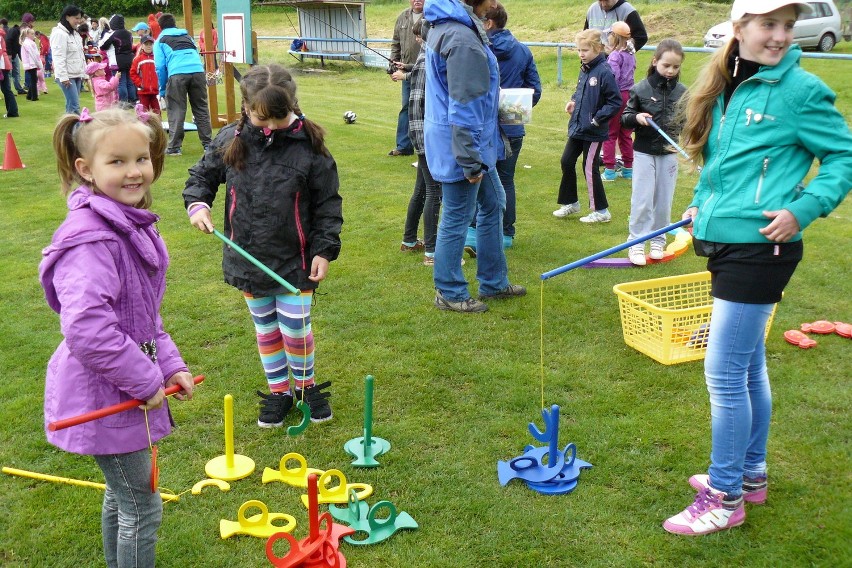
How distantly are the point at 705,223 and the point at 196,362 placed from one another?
2.99 meters

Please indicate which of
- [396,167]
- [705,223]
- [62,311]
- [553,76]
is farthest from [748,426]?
[553,76]

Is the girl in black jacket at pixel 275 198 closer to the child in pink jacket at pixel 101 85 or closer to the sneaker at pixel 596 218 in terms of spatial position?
the sneaker at pixel 596 218

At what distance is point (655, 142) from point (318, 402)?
3.47m

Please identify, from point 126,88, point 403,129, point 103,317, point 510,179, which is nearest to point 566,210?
point 510,179

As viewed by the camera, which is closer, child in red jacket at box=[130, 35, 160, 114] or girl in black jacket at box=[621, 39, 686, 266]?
girl in black jacket at box=[621, 39, 686, 266]

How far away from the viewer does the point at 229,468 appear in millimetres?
3494

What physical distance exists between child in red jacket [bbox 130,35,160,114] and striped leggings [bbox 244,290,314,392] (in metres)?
8.93

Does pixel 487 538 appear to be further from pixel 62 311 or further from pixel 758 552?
pixel 62 311

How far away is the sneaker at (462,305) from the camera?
17.4ft

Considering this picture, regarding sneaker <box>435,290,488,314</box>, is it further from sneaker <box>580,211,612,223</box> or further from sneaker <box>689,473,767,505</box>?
sneaker <box>580,211,612,223</box>

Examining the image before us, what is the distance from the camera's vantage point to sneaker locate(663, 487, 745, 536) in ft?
10.1

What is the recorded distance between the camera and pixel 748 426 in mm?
2973

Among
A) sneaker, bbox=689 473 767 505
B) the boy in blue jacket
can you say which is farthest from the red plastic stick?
the boy in blue jacket

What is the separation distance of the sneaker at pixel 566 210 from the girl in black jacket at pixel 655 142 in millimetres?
1284
